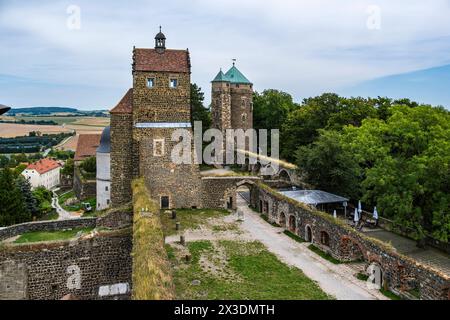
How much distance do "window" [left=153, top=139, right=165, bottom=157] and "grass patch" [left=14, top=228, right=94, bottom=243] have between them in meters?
7.44

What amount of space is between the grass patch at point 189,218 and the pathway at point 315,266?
260cm

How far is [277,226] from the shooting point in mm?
25172

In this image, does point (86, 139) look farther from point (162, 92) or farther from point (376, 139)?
point (376, 139)

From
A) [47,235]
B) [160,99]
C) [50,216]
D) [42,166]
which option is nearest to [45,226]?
[47,235]

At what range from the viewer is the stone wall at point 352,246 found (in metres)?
13.1

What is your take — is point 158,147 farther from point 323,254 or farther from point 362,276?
point 362,276

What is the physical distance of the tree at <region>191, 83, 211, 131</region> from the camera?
4884cm

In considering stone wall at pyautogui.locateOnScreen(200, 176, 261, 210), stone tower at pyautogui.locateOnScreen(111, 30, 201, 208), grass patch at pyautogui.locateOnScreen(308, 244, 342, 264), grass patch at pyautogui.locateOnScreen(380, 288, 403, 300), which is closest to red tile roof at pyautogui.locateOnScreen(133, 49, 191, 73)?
stone tower at pyautogui.locateOnScreen(111, 30, 201, 208)

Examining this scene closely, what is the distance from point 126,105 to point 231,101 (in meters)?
24.7

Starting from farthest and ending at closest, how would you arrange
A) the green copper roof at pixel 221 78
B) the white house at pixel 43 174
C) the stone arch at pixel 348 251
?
the white house at pixel 43 174, the green copper roof at pixel 221 78, the stone arch at pixel 348 251

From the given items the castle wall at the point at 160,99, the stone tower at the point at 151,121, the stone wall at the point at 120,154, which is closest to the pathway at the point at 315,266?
the stone tower at the point at 151,121

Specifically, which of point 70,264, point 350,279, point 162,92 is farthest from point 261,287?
point 162,92

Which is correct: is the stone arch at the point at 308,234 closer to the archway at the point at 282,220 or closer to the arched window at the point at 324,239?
the arched window at the point at 324,239

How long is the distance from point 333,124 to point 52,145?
108786 mm
